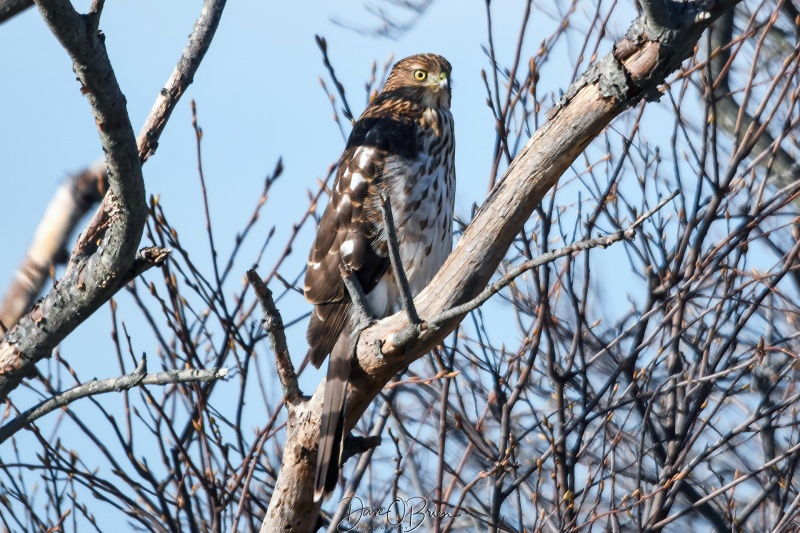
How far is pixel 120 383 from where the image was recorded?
8.31ft

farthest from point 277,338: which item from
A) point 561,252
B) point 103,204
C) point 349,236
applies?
point 349,236

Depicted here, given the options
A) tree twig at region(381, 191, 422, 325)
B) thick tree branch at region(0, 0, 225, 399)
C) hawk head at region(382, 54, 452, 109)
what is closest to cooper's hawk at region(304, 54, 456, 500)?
hawk head at region(382, 54, 452, 109)

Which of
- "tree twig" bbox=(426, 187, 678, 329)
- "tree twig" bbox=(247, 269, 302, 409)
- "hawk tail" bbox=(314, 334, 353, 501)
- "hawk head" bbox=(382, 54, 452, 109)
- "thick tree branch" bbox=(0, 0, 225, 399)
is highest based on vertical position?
"hawk head" bbox=(382, 54, 452, 109)

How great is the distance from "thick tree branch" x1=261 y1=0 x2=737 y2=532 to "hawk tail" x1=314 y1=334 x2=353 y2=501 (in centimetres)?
5

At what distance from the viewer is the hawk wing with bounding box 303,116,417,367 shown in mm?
3787

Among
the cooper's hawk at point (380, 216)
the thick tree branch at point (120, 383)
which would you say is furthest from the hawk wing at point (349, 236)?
the thick tree branch at point (120, 383)

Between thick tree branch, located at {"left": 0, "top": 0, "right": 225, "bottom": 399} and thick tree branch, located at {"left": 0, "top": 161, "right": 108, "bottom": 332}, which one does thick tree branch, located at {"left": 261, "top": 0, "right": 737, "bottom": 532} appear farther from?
thick tree branch, located at {"left": 0, "top": 161, "right": 108, "bottom": 332}

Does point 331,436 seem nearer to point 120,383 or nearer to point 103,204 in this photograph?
point 120,383

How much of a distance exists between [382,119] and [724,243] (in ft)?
5.23

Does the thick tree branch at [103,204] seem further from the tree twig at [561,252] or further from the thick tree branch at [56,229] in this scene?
the tree twig at [561,252]

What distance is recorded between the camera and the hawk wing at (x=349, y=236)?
3.79m

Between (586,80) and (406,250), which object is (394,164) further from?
(586,80)

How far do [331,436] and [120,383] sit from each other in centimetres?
81

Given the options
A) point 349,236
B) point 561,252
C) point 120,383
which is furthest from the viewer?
point 349,236
